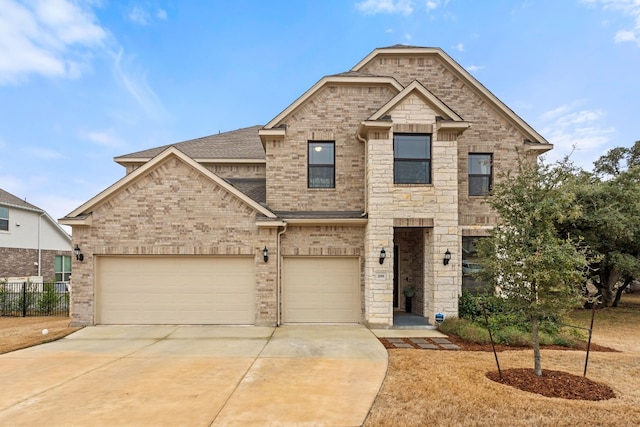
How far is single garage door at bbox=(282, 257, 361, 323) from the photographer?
1117 centimetres

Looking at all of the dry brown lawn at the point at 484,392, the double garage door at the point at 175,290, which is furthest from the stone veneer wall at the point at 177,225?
the dry brown lawn at the point at 484,392

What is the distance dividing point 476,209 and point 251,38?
17.0 metres

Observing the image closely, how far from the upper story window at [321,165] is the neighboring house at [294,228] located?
79mm

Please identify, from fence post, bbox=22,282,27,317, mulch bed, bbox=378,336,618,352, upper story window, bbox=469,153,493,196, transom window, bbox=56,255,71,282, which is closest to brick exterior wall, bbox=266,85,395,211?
upper story window, bbox=469,153,493,196

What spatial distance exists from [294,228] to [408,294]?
15.4ft

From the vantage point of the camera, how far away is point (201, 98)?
25875 millimetres

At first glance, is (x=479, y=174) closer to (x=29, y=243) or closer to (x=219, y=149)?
(x=219, y=149)

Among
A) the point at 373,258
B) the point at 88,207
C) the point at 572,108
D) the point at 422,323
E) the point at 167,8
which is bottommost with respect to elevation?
the point at 422,323

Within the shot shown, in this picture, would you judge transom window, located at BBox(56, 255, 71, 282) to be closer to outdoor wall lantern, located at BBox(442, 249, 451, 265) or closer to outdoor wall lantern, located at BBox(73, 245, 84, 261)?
outdoor wall lantern, located at BBox(73, 245, 84, 261)

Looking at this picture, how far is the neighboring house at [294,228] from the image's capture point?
10555 millimetres

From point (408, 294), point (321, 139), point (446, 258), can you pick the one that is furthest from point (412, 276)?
point (321, 139)

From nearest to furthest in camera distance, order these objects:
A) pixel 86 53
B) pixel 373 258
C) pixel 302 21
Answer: pixel 373 258 → pixel 86 53 → pixel 302 21

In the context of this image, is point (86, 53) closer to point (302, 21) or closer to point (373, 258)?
point (302, 21)

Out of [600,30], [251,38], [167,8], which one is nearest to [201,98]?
[251,38]
